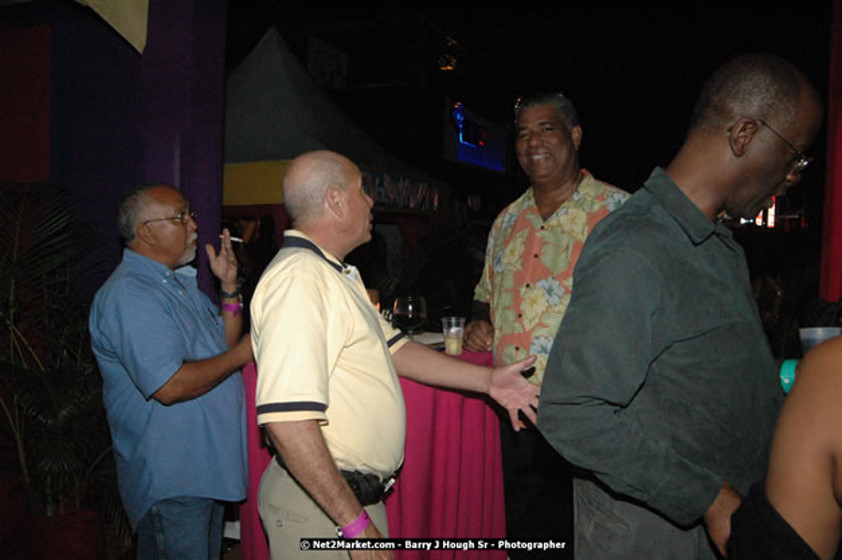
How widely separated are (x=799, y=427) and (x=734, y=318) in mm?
449

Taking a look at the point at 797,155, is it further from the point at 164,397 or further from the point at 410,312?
the point at 164,397

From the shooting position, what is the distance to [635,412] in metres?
1.29

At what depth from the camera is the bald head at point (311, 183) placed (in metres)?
1.85

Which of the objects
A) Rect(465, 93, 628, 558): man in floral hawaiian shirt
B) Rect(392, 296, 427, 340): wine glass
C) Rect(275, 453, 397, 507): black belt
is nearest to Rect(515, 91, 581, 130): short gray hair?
Rect(465, 93, 628, 558): man in floral hawaiian shirt

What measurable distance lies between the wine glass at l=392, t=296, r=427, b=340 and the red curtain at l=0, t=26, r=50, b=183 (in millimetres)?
3208

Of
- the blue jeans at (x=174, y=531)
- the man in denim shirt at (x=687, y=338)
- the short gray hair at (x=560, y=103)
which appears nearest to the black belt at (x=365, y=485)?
the man in denim shirt at (x=687, y=338)

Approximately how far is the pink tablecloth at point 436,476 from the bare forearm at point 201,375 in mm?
260

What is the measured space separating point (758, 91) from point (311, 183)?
4.12ft

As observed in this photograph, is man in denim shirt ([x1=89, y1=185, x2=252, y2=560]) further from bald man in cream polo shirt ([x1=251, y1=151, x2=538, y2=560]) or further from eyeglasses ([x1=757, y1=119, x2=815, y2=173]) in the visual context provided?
eyeglasses ([x1=757, y1=119, x2=815, y2=173])

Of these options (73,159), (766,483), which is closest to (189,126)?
(73,159)

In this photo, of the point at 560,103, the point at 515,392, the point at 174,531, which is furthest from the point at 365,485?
the point at 560,103

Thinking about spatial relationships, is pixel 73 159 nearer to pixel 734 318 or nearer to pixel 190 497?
pixel 190 497

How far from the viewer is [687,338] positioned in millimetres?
1269

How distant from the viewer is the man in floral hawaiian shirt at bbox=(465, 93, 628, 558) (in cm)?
295
